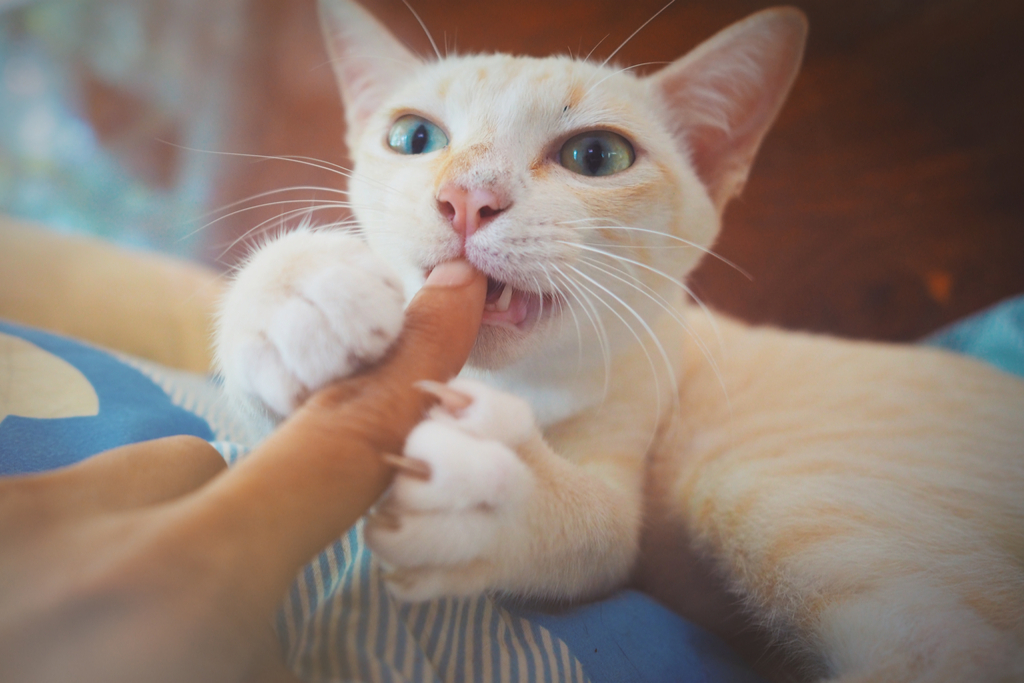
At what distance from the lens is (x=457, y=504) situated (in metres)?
0.43

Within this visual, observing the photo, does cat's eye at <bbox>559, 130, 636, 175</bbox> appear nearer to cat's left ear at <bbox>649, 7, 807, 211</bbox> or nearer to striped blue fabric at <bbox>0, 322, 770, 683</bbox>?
cat's left ear at <bbox>649, 7, 807, 211</bbox>

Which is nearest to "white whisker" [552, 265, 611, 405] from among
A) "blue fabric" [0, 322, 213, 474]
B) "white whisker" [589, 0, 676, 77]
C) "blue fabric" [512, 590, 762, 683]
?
"blue fabric" [512, 590, 762, 683]

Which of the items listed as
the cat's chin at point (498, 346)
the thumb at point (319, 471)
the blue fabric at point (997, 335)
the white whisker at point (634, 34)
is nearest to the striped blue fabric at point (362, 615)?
the thumb at point (319, 471)

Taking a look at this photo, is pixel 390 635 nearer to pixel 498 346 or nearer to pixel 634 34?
pixel 498 346

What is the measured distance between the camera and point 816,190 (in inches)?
40.8

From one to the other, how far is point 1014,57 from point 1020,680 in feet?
3.03

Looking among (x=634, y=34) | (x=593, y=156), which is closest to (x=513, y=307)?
(x=593, y=156)

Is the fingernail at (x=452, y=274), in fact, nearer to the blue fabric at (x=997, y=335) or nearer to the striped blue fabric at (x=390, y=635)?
the striped blue fabric at (x=390, y=635)

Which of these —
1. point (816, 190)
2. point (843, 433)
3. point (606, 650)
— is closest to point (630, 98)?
point (816, 190)

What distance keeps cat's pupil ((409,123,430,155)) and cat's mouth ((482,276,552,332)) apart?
29 centimetres

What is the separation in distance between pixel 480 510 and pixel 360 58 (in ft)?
2.97

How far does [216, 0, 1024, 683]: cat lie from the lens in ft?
1.51

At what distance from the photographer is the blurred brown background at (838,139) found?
846 mm

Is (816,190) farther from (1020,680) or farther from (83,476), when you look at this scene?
(83,476)
